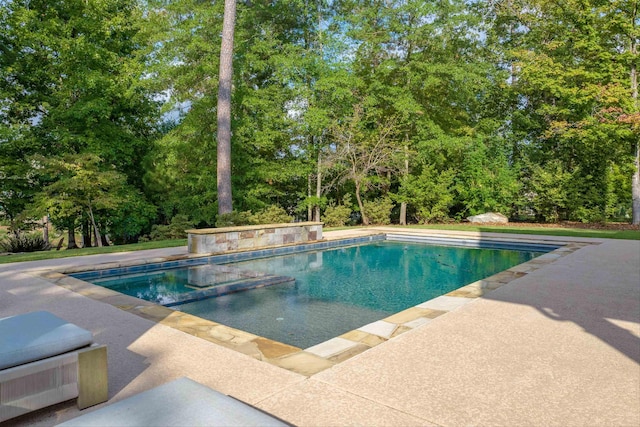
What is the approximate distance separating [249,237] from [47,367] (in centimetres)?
717

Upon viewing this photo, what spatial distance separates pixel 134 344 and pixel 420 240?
9735mm

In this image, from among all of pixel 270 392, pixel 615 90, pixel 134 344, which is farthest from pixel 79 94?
pixel 615 90

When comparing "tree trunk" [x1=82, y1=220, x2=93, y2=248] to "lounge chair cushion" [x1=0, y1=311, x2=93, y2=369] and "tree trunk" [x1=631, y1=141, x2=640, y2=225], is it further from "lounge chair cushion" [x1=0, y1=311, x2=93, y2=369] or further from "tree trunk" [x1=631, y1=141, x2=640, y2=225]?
"tree trunk" [x1=631, y1=141, x2=640, y2=225]

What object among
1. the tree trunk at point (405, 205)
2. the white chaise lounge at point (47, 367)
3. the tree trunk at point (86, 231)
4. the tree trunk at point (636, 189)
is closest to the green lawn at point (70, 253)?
the tree trunk at point (86, 231)

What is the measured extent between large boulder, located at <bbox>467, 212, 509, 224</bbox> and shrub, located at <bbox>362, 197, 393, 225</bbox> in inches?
129

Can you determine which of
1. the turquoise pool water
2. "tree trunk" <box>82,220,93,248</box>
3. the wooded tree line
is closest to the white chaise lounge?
the turquoise pool water

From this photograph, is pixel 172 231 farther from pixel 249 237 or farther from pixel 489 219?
pixel 489 219

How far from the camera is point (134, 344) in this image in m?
3.12

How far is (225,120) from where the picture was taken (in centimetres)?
1218

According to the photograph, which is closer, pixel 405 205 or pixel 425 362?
pixel 425 362

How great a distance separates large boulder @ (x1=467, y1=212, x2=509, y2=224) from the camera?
51.1ft

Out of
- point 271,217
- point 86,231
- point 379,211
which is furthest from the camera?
point 379,211

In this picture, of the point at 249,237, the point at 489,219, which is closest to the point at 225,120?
the point at 249,237

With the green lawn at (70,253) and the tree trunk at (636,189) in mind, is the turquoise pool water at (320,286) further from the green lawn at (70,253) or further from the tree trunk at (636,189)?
the tree trunk at (636,189)
